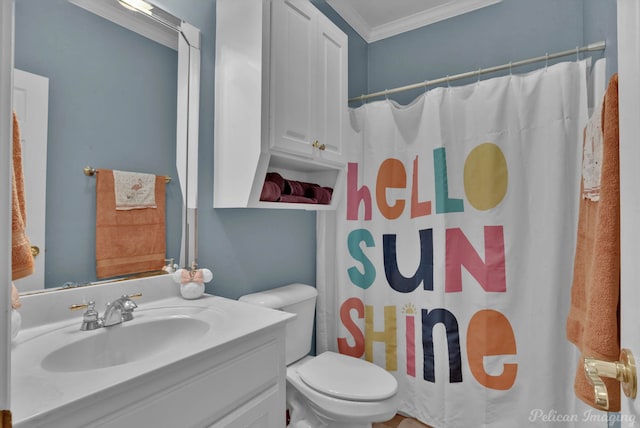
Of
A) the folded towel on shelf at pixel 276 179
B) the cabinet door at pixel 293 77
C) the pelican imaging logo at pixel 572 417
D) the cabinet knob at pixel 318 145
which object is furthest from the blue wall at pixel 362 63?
Answer: the pelican imaging logo at pixel 572 417

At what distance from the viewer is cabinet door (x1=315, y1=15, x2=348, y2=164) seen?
1.57 meters

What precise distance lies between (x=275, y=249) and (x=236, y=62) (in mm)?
942

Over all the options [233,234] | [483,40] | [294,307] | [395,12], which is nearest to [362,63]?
[395,12]

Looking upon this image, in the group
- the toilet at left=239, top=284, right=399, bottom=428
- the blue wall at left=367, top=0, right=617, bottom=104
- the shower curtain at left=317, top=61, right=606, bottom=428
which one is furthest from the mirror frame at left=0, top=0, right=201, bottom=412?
the blue wall at left=367, top=0, right=617, bottom=104

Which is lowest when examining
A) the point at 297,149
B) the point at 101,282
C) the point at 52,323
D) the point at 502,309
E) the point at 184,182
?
the point at 502,309

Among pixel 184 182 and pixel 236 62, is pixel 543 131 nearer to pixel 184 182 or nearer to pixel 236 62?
pixel 236 62

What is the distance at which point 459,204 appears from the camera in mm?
1784

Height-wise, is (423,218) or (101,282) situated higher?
(423,218)

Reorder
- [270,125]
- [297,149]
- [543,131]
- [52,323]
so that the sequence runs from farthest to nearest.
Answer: [543,131] < [297,149] < [270,125] < [52,323]

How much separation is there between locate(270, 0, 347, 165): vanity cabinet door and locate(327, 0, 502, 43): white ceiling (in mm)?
666

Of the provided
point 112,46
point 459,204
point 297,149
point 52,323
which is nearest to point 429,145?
point 459,204

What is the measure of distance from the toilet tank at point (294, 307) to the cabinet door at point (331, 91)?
0.71 m

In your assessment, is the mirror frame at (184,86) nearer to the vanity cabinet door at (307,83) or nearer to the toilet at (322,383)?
the vanity cabinet door at (307,83)

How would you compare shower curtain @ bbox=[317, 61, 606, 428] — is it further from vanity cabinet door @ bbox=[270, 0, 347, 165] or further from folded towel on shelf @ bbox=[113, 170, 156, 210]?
folded towel on shelf @ bbox=[113, 170, 156, 210]
